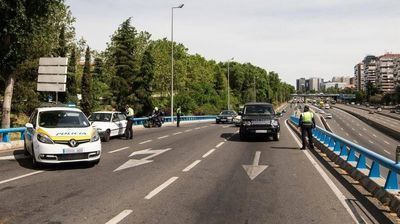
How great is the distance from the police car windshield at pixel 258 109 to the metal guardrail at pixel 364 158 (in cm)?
414

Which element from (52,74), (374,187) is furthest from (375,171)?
(52,74)

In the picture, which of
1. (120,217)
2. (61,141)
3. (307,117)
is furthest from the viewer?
(307,117)

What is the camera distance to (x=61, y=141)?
11.1 metres

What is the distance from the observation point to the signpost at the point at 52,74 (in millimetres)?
20594

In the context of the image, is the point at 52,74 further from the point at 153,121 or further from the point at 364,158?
the point at 153,121

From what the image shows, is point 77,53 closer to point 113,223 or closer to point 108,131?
point 108,131

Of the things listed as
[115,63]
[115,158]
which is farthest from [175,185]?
[115,63]

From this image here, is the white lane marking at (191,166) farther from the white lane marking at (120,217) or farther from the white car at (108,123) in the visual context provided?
the white car at (108,123)

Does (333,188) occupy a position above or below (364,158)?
below

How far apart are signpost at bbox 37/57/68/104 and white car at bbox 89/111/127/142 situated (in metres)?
2.29

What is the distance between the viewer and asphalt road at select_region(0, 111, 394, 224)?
21.6ft

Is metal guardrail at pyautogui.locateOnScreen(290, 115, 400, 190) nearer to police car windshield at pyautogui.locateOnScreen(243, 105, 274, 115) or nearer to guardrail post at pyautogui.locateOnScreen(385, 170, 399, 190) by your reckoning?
guardrail post at pyautogui.locateOnScreen(385, 170, 399, 190)

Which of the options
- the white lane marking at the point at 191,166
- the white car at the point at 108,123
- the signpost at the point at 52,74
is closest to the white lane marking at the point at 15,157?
the white car at the point at 108,123

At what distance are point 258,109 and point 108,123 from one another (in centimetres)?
758
